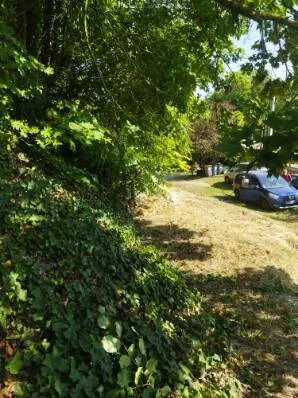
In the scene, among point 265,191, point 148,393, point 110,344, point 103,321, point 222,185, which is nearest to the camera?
point 148,393

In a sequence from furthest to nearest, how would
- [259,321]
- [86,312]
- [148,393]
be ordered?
[259,321], [86,312], [148,393]

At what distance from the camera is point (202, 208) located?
16438 millimetres

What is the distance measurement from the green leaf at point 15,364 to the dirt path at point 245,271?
9.53ft

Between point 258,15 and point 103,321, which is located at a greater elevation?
point 258,15

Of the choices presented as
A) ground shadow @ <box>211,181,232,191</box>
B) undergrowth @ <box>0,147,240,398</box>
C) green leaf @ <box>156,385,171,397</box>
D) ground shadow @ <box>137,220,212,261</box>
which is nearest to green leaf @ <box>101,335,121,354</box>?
undergrowth @ <box>0,147,240,398</box>

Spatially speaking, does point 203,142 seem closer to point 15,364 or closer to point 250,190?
point 250,190

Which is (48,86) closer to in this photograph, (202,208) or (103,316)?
(103,316)

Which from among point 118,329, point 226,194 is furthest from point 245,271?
point 226,194

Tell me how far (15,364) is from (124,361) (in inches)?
40.9

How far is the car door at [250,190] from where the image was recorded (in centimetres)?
2151

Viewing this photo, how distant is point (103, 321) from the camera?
174 inches

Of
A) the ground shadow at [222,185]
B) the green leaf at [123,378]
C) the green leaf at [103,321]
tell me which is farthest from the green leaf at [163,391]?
the ground shadow at [222,185]

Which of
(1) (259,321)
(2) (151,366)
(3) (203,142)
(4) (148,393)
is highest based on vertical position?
(3) (203,142)

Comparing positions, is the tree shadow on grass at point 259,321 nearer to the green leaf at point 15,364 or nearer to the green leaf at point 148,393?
the green leaf at point 148,393
